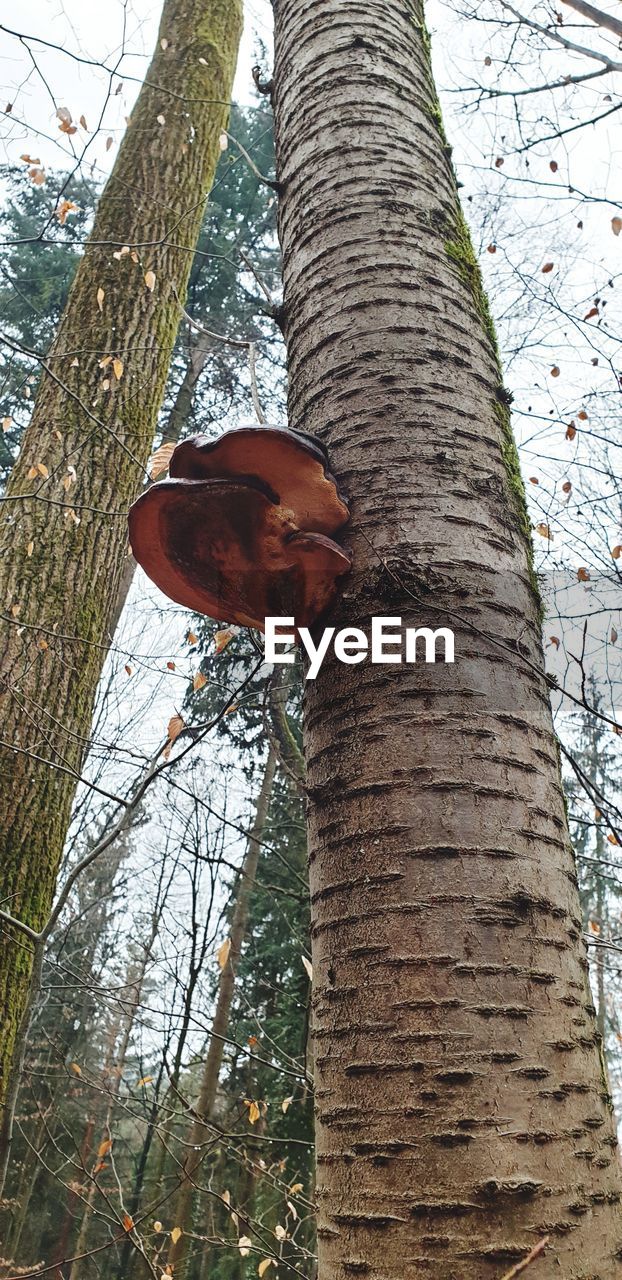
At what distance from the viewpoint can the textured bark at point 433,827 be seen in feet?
2.52

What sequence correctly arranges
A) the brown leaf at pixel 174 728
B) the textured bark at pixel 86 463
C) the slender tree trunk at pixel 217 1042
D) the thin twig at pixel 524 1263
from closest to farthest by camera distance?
the thin twig at pixel 524 1263, the brown leaf at pixel 174 728, the textured bark at pixel 86 463, the slender tree trunk at pixel 217 1042

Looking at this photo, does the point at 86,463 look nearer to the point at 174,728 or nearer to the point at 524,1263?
the point at 174,728

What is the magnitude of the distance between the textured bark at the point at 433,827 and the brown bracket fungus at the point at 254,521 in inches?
2.2

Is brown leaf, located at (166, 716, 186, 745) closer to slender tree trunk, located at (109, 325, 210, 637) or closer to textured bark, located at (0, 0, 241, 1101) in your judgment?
textured bark, located at (0, 0, 241, 1101)

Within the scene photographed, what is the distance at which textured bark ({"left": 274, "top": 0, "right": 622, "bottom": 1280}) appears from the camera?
2.52 ft

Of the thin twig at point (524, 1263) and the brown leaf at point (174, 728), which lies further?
the brown leaf at point (174, 728)

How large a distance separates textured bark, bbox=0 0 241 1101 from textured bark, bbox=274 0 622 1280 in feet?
6.67

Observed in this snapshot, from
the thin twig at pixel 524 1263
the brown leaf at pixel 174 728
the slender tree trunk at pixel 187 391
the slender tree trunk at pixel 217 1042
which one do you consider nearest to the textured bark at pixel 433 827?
the thin twig at pixel 524 1263

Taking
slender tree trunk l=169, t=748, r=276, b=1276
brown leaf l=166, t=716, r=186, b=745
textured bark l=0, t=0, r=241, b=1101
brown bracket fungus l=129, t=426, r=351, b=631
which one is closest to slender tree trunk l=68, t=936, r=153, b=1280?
slender tree trunk l=169, t=748, r=276, b=1276

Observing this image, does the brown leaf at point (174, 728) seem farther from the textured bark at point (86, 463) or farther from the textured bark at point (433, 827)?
the textured bark at point (433, 827)

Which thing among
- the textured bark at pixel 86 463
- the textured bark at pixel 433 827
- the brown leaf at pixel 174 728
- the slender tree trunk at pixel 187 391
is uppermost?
the slender tree trunk at pixel 187 391

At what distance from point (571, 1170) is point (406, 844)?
34 centimetres

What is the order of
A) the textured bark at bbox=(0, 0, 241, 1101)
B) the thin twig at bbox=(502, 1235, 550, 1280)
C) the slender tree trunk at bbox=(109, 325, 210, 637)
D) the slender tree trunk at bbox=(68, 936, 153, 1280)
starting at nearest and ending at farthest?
the thin twig at bbox=(502, 1235, 550, 1280)
the textured bark at bbox=(0, 0, 241, 1101)
the slender tree trunk at bbox=(68, 936, 153, 1280)
the slender tree trunk at bbox=(109, 325, 210, 637)

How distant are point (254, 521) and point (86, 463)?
3.61 metres
